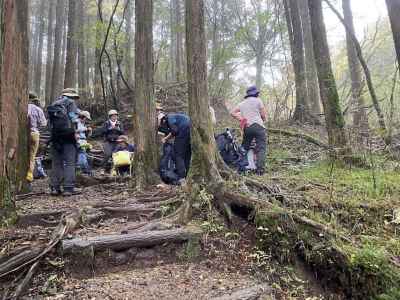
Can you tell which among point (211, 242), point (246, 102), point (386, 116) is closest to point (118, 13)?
point (246, 102)

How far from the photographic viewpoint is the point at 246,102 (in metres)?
8.42

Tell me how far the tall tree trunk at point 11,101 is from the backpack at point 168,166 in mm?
2660

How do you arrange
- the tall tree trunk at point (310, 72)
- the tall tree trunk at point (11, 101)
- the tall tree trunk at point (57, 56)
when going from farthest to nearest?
the tall tree trunk at point (57, 56)
the tall tree trunk at point (310, 72)
the tall tree trunk at point (11, 101)

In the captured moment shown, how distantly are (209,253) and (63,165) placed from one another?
4.31 m

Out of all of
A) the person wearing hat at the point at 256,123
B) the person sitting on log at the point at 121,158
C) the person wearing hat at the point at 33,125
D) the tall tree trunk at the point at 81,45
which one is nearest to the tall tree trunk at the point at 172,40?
the tall tree trunk at the point at 81,45

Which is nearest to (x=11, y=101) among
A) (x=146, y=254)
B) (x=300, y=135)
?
(x=146, y=254)

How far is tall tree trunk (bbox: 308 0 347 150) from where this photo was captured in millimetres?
7816

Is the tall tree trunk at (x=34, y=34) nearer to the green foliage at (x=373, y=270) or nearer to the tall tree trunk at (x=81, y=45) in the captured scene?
the tall tree trunk at (x=81, y=45)

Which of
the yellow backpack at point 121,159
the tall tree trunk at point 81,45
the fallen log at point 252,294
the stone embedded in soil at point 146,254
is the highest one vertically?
the tall tree trunk at point 81,45

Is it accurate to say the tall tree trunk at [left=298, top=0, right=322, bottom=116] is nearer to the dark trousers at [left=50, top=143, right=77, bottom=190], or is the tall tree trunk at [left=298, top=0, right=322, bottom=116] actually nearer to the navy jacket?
the navy jacket

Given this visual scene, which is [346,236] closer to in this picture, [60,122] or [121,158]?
[60,122]

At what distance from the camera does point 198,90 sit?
19.0 feet

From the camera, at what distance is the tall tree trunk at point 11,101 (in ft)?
15.5

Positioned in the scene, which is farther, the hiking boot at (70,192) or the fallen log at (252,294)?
the hiking boot at (70,192)
